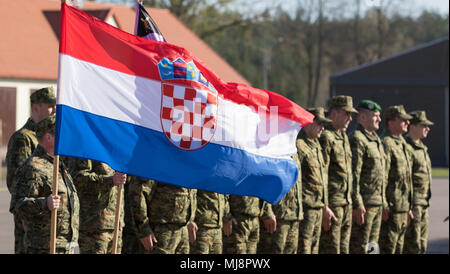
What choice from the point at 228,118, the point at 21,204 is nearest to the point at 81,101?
the point at 21,204

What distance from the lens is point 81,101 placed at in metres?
5.05

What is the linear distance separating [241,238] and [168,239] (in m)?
1.22

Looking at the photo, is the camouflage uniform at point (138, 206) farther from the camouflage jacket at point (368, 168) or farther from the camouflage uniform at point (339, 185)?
the camouflage jacket at point (368, 168)

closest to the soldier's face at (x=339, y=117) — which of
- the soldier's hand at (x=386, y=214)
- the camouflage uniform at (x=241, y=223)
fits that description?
the soldier's hand at (x=386, y=214)

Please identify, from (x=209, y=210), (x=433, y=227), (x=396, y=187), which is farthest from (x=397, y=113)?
(x=433, y=227)

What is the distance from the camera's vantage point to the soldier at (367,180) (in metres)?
8.98

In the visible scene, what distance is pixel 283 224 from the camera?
26.0 ft

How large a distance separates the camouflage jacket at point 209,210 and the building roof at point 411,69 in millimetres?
30111

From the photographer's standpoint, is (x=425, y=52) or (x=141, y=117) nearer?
(x=141, y=117)

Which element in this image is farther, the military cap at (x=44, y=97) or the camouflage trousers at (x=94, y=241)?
the camouflage trousers at (x=94, y=241)

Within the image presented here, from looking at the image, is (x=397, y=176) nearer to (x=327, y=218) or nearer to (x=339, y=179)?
(x=339, y=179)

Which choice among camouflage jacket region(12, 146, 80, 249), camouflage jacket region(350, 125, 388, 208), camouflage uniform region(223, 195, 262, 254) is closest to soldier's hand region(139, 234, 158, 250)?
camouflage jacket region(12, 146, 80, 249)
